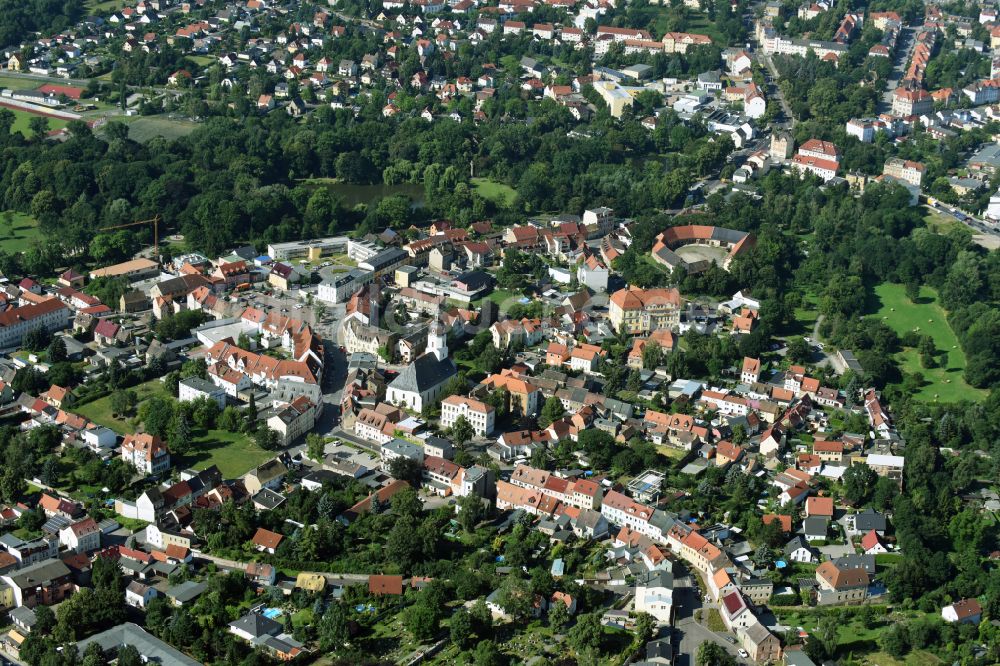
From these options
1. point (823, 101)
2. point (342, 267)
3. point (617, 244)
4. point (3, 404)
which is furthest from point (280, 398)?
point (823, 101)

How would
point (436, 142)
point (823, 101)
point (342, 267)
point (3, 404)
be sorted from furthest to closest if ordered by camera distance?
point (823, 101) → point (436, 142) → point (342, 267) → point (3, 404)

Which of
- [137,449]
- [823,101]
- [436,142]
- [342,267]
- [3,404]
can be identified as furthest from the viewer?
[823,101]

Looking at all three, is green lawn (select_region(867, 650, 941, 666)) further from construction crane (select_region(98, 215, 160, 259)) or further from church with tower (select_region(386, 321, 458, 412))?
construction crane (select_region(98, 215, 160, 259))

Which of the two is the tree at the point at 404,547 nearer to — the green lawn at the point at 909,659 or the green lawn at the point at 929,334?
the green lawn at the point at 909,659

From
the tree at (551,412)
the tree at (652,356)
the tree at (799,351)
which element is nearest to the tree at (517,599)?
the tree at (551,412)

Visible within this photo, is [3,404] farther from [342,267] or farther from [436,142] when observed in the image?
[436,142]

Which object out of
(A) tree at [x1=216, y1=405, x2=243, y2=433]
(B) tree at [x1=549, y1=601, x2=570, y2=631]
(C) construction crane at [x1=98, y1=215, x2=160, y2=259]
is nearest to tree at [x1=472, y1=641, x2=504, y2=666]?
(B) tree at [x1=549, y1=601, x2=570, y2=631]

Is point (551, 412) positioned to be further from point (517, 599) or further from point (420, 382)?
point (517, 599)
